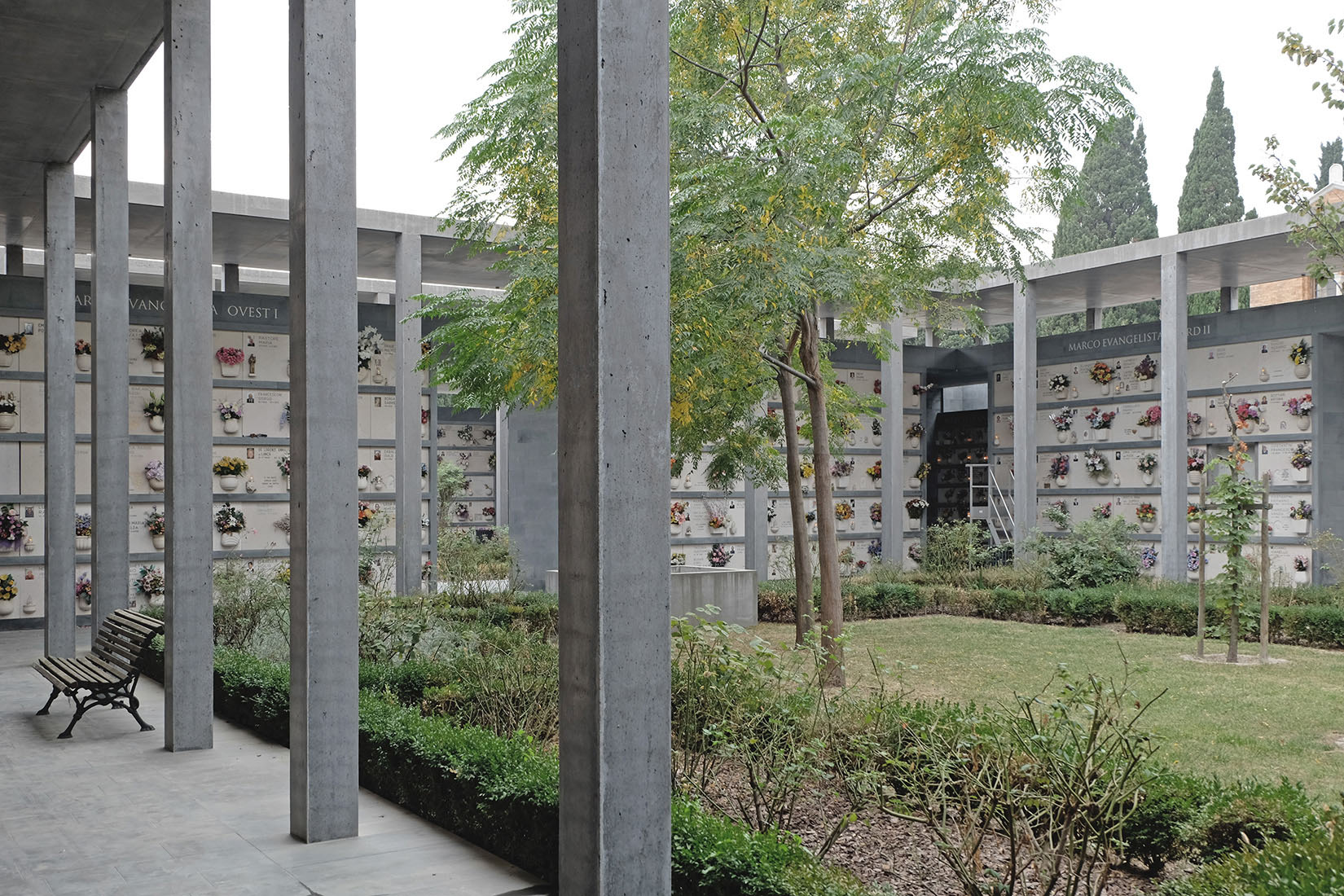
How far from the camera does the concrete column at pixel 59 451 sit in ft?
35.0

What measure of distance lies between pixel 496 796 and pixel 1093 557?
1469cm

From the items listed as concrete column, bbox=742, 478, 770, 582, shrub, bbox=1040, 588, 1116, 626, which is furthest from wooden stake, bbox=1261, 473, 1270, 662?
concrete column, bbox=742, 478, 770, 582

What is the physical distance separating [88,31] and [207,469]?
3.95m

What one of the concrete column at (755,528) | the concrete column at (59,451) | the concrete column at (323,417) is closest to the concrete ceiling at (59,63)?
the concrete column at (59,451)

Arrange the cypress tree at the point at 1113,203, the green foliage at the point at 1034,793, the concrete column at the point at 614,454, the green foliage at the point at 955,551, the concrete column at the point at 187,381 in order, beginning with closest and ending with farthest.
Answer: the concrete column at the point at 614,454 → the green foliage at the point at 1034,793 → the concrete column at the point at 187,381 → the green foliage at the point at 955,551 → the cypress tree at the point at 1113,203

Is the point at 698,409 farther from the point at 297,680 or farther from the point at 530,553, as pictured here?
the point at 530,553

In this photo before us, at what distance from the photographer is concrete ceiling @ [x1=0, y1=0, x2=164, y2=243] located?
804cm

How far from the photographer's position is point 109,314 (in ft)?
31.0

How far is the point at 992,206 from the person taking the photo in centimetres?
1040

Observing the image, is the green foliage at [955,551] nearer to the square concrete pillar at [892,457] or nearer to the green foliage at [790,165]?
the square concrete pillar at [892,457]

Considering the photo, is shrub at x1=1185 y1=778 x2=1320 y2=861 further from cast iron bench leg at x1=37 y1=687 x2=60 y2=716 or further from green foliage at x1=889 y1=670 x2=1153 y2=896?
cast iron bench leg at x1=37 y1=687 x2=60 y2=716

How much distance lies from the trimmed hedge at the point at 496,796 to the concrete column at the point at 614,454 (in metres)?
0.66

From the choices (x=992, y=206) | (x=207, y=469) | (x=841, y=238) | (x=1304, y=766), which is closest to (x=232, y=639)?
(x=207, y=469)

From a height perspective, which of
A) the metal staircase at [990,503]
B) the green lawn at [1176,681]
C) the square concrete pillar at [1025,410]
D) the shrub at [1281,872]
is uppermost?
the square concrete pillar at [1025,410]
